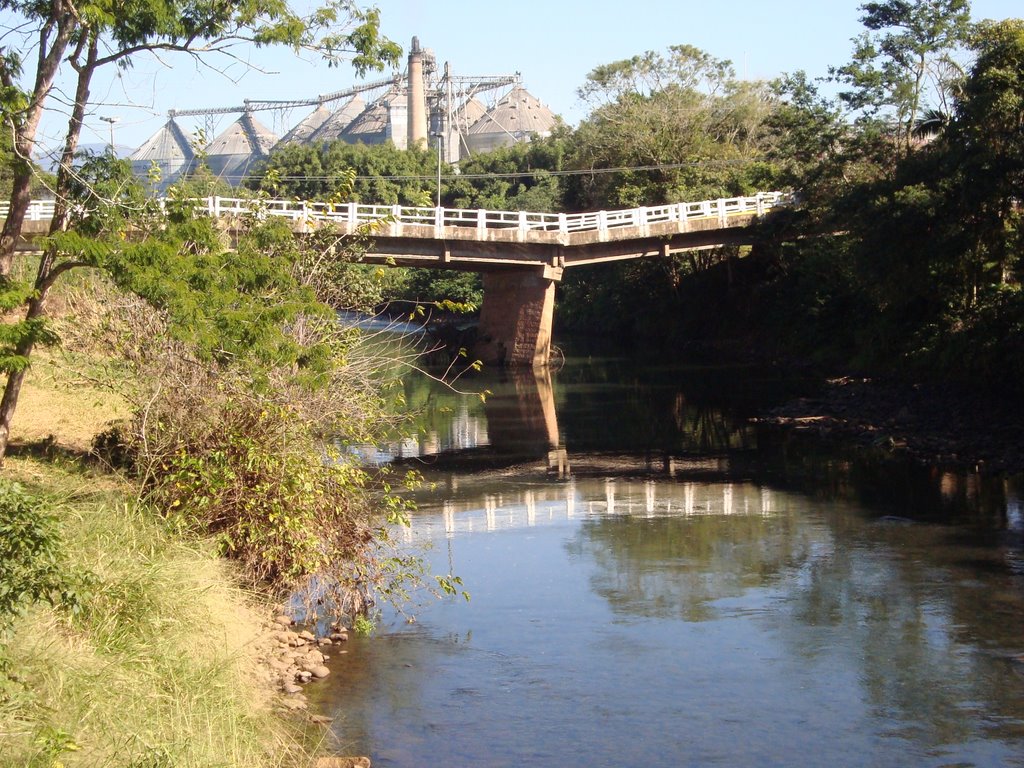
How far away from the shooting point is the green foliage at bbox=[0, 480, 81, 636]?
282 inches

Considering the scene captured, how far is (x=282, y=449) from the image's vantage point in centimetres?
1240

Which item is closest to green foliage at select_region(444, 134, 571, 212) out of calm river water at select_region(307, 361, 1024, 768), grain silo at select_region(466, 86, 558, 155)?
grain silo at select_region(466, 86, 558, 155)

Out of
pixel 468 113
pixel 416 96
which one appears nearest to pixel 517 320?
pixel 416 96

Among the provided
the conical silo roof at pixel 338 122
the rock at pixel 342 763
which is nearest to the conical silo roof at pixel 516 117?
the conical silo roof at pixel 338 122

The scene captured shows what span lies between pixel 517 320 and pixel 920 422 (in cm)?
2183

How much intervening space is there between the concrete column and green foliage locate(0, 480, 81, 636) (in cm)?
3657

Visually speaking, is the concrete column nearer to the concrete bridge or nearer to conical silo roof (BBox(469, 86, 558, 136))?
the concrete bridge

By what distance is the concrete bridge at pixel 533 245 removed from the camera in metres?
40.3

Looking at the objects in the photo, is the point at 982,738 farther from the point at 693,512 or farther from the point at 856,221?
the point at 856,221

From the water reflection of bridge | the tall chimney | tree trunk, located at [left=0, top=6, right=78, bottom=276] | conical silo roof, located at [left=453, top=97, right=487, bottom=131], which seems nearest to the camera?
tree trunk, located at [left=0, top=6, right=78, bottom=276]

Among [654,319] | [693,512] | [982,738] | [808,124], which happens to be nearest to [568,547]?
[693,512]

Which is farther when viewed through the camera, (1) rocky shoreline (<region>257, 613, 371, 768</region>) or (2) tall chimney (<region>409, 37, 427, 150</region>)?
(2) tall chimney (<region>409, 37, 427, 150</region>)

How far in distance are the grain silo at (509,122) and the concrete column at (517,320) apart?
194 feet

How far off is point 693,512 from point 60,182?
10.9m
